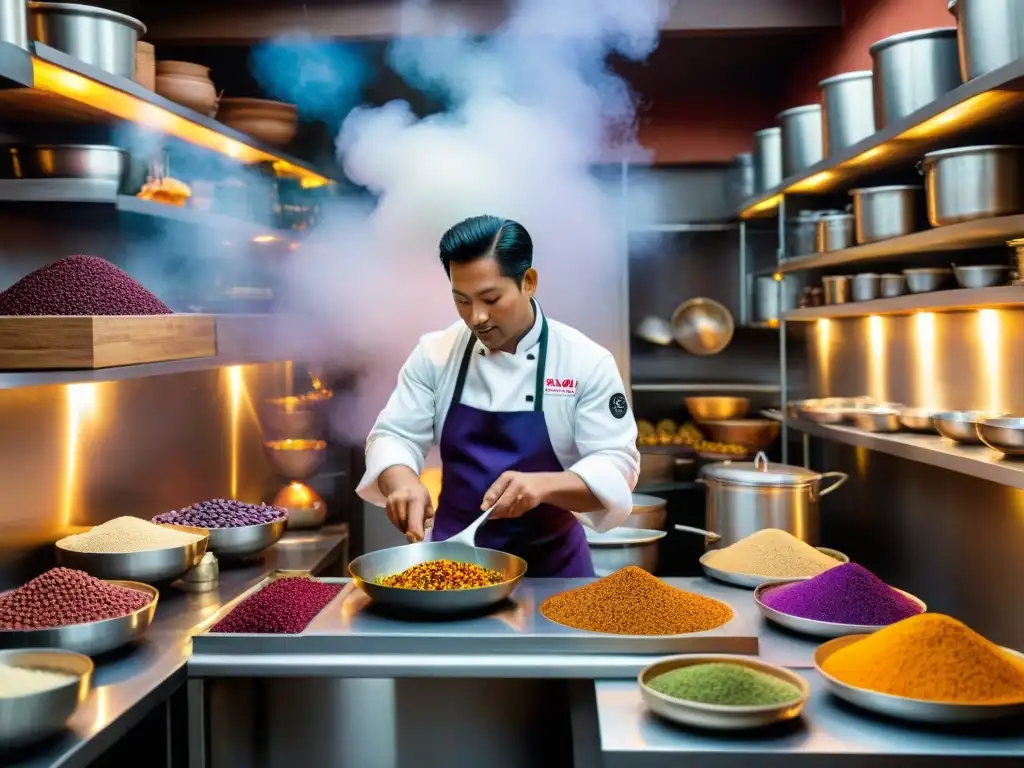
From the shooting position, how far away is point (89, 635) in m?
1.75

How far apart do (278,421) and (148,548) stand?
193 cm

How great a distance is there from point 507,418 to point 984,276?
4.27ft

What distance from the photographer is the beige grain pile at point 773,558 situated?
2221 mm

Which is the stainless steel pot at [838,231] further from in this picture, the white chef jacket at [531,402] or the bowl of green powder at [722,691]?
the bowl of green powder at [722,691]

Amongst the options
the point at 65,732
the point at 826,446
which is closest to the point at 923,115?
the point at 826,446

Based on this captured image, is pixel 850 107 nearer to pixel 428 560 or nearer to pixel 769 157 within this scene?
pixel 769 157

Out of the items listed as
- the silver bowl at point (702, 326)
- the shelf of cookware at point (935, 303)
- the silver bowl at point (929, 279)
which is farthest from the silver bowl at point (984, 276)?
the silver bowl at point (702, 326)

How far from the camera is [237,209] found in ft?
13.0

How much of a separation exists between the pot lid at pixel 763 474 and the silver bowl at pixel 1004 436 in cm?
92

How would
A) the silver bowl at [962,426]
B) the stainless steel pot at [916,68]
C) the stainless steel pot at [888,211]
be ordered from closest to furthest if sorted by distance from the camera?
1. the silver bowl at [962,426]
2. the stainless steel pot at [916,68]
3. the stainless steel pot at [888,211]

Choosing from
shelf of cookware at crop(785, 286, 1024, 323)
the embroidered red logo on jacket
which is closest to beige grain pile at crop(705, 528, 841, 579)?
the embroidered red logo on jacket

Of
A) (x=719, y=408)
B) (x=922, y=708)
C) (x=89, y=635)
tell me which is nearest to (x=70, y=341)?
(x=89, y=635)

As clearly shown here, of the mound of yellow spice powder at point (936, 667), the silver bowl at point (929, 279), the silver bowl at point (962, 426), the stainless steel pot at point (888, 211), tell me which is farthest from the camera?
the stainless steel pot at point (888, 211)

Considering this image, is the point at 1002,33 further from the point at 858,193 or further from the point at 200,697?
the point at 200,697
